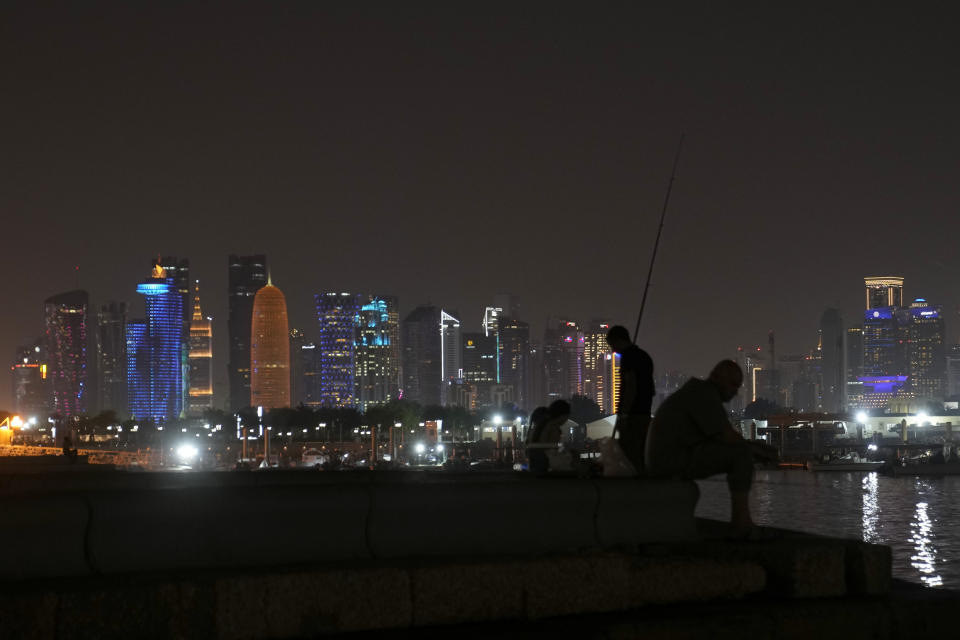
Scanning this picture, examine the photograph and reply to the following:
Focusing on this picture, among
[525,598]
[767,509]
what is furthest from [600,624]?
[767,509]

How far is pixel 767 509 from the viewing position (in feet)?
140

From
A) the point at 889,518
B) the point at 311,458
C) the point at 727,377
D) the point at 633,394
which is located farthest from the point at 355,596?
the point at 311,458

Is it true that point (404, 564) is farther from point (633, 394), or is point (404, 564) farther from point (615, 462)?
point (633, 394)

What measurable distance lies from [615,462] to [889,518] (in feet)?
112

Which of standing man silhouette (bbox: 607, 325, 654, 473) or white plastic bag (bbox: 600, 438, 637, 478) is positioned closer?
white plastic bag (bbox: 600, 438, 637, 478)

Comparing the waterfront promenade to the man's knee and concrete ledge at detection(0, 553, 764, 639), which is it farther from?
the man's knee

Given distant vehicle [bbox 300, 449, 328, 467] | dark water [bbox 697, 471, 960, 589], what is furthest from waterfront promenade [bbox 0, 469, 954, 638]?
distant vehicle [bbox 300, 449, 328, 467]

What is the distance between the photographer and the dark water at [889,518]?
22.7 meters

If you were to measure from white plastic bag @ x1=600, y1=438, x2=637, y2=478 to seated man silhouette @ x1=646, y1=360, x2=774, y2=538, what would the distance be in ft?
0.67

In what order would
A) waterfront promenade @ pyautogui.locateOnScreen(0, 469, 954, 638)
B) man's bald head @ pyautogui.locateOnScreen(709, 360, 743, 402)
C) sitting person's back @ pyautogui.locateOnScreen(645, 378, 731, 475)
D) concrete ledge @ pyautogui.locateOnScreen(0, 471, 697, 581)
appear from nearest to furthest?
waterfront promenade @ pyautogui.locateOnScreen(0, 469, 954, 638)
concrete ledge @ pyautogui.locateOnScreen(0, 471, 697, 581)
sitting person's back @ pyautogui.locateOnScreen(645, 378, 731, 475)
man's bald head @ pyautogui.locateOnScreen(709, 360, 743, 402)

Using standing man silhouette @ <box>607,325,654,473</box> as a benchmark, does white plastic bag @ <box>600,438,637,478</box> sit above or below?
below

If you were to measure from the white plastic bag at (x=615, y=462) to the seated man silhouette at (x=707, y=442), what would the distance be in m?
0.20

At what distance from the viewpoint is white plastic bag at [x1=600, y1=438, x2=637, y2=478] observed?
25.6 ft

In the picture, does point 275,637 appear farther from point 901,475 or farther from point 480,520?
point 901,475
